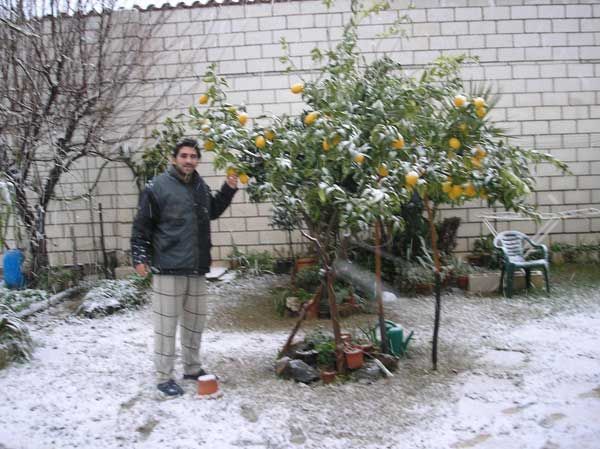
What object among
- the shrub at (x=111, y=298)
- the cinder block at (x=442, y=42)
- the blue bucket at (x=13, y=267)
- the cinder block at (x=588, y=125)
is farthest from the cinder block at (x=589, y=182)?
the blue bucket at (x=13, y=267)

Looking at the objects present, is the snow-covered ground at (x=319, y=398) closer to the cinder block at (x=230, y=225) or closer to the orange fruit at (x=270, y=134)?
the orange fruit at (x=270, y=134)

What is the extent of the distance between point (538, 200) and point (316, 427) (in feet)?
18.0

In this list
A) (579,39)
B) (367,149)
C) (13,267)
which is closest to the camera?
(367,149)

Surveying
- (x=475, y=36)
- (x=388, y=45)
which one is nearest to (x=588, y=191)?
(x=475, y=36)

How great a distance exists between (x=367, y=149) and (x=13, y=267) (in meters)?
5.21

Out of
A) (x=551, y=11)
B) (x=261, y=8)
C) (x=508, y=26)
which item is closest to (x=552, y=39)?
(x=551, y=11)

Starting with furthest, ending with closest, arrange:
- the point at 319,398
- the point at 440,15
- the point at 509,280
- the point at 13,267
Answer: the point at 440,15 → the point at 13,267 → the point at 509,280 → the point at 319,398

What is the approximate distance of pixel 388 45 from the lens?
714 cm

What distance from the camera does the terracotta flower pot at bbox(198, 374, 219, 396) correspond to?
3.47 meters

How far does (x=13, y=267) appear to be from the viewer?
657 centimetres

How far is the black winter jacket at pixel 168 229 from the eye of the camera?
3.45 metres

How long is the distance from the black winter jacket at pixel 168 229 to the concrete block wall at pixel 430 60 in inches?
150

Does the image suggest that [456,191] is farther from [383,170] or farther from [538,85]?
[538,85]

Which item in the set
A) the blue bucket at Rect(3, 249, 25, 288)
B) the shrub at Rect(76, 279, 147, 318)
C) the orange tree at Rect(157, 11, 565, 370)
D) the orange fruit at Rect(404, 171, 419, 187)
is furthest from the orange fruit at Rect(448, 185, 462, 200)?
the blue bucket at Rect(3, 249, 25, 288)
